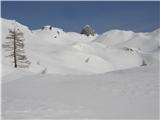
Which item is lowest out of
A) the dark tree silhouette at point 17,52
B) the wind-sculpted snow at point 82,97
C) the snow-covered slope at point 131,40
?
the wind-sculpted snow at point 82,97

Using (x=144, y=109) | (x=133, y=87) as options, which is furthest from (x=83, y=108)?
(x=133, y=87)

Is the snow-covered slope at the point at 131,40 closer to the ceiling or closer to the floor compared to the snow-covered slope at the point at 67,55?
closer to the ceiling

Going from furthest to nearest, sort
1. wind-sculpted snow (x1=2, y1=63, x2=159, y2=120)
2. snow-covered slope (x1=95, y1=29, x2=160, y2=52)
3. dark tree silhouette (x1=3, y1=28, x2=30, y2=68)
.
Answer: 1. snow-covered slope (x1=95, y1=29, x2=160, y2=52)
2. dark tree silhouette (x1=3, y1=28, x2=30, y2=68)
3. wind-sculpted snow (x1=2, y1=63, x2=159, y2=120)

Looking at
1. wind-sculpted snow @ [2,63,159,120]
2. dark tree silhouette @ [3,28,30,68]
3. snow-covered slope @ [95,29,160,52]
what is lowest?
wind-sculpted snow @ [2,63,159,120]

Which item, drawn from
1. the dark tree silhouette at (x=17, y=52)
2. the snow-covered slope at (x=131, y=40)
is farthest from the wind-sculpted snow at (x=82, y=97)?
the snow-covered slope at (x=131, y=40)

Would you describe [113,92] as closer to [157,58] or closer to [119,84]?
[119,84]

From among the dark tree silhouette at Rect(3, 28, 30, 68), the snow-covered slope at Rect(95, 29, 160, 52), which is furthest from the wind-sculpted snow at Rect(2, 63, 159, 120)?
the snow-covered slope at Rect(95, 29, 160, 52)

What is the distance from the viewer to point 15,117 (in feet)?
33.0

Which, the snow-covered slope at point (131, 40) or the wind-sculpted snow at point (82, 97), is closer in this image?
the wind-sculpted snow at point (82, 97)

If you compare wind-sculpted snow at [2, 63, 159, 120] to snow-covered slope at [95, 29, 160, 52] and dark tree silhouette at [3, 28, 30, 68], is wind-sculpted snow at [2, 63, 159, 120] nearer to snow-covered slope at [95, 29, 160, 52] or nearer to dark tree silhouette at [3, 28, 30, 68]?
dark tree silhouette at [3, 28, 30, 68]

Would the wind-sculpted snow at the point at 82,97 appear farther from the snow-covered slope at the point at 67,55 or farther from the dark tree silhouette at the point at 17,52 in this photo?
the snow-covered slope at the point at 67,55

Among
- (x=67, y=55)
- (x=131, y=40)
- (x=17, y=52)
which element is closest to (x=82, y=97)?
(x=17, y=52)

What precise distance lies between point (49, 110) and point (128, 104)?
3095 mm

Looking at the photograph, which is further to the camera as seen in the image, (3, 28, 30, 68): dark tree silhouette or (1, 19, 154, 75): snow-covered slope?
(1, 19, 154, 75): snow-covered slope
